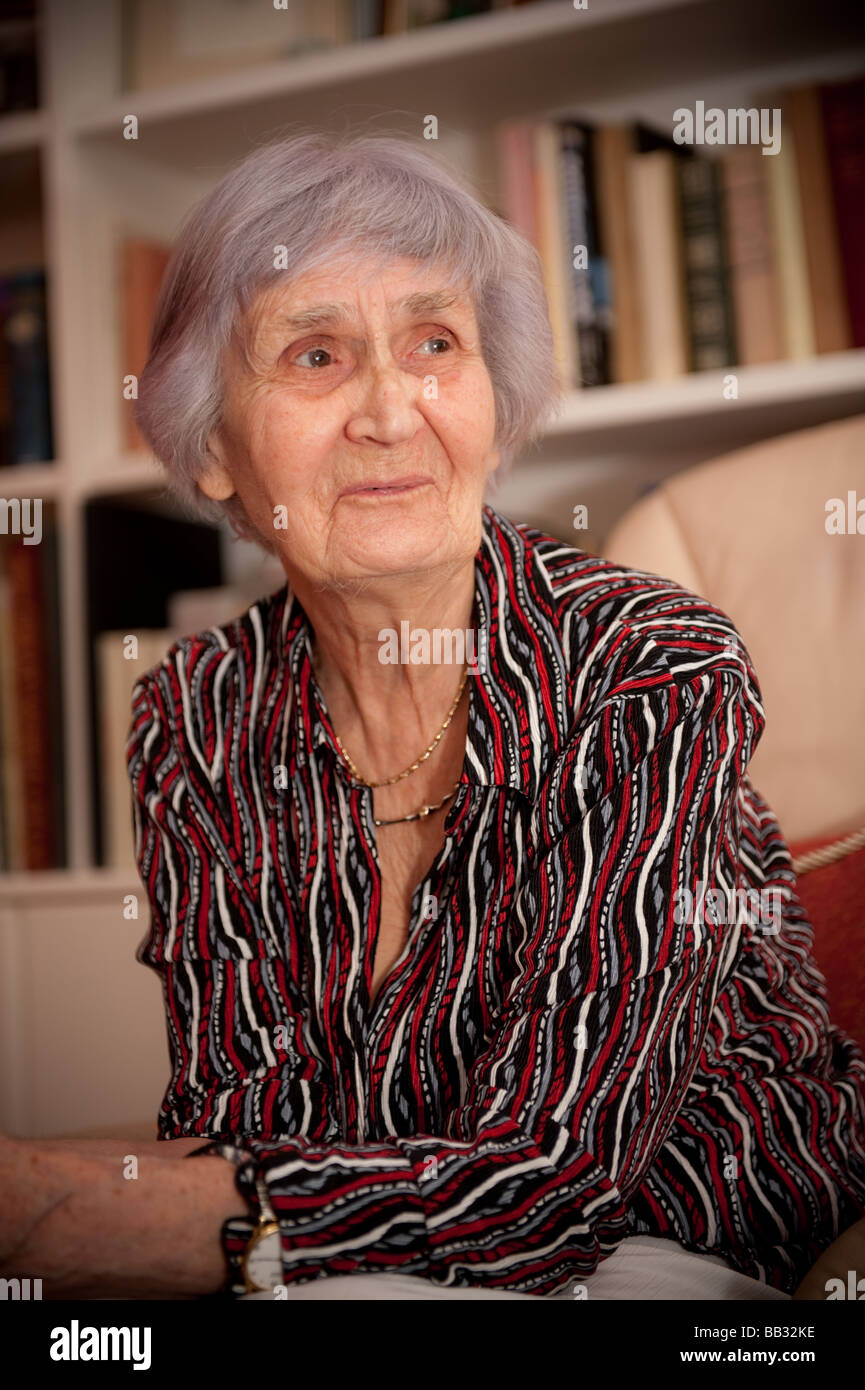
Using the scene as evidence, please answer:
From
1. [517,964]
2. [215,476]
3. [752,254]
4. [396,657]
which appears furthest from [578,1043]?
[752,254]

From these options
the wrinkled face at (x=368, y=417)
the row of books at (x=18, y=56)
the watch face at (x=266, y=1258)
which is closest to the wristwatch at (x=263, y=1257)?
the watch face at (x=266, y=1258)

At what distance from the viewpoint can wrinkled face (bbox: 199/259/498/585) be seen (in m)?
0.91

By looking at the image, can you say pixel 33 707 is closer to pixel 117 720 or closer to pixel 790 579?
pixel 117 720

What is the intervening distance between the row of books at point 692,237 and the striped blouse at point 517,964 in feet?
1.65

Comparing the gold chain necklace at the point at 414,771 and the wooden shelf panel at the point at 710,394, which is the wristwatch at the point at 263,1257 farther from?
the wooden shelf panel at the point at 710,394

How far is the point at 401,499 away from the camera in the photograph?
921mm

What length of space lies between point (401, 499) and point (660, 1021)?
0.39 metres

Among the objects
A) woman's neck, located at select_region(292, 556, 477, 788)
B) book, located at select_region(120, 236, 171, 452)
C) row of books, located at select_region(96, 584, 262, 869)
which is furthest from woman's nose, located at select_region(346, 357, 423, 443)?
book, located at select_region(120, 236, 171, 452)

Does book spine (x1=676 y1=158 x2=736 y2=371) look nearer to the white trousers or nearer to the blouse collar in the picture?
the blouse collar

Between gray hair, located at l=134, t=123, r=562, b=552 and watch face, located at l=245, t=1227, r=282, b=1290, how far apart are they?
0.60 metres

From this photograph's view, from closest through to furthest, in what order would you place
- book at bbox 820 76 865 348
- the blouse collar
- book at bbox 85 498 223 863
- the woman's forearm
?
1. the woman's forearm
2. the blouse collar
3. book at bbox 820 76 865 348
4. book at bbox 85 498 223 863

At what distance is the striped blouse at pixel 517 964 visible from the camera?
724mm

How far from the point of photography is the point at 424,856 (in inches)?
38.5

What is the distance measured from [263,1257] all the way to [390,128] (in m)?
1.09
